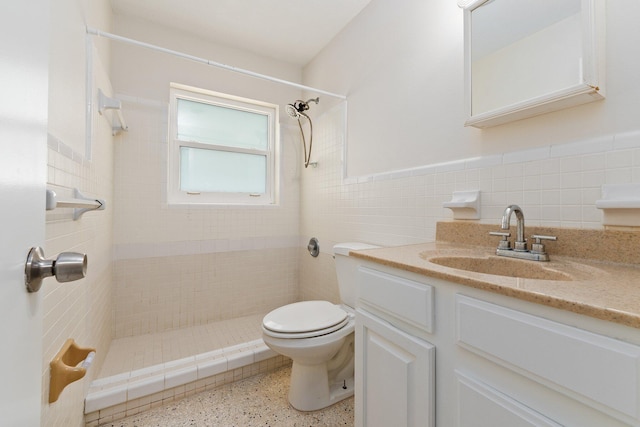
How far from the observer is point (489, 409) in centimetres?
61

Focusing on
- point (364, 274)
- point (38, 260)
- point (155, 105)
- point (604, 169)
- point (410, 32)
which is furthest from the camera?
point (155, 105)

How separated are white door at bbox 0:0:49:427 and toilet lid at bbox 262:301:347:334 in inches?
39.0

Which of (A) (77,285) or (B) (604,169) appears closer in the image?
(B) (604,169)

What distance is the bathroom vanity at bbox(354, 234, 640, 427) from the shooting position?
0.46m

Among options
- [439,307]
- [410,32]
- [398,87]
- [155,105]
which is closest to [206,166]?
[155,105]

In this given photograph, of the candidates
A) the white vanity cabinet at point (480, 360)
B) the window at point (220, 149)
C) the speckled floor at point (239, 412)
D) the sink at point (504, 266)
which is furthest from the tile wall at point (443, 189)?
the speckled floor at point (239, 412)

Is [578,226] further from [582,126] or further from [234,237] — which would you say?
[234,237]

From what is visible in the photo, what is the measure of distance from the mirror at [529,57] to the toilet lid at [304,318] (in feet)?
3.69

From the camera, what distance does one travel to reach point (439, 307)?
74cm

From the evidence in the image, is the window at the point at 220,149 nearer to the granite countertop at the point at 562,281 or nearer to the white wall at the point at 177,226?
the white wall at the point at 177,226

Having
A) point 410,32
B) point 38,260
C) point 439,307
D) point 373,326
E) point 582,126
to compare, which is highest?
point 410,32

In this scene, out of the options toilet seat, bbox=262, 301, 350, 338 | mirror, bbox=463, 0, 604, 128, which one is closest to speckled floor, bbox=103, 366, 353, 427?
toilet seat, bbox=262, 301, 350, 338

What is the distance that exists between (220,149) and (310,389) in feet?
6.09

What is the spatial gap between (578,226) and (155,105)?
2.48 meters
